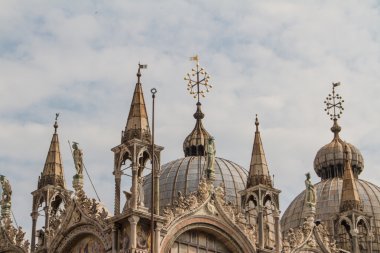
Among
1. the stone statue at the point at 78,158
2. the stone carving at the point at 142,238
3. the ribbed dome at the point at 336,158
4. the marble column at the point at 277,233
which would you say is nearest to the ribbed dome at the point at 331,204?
the ribbed dome at the point at 336,158

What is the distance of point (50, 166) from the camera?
189ft

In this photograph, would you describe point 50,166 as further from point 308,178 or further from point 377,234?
point 377,234

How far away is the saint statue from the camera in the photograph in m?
59.6

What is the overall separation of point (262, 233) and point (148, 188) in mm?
16037

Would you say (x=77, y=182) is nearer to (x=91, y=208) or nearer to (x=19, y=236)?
(x=91, y=208)

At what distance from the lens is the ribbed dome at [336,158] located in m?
85.8

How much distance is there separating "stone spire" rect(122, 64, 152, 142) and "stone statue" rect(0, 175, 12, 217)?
41.6 ft

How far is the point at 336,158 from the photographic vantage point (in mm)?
85938

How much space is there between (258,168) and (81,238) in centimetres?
1055

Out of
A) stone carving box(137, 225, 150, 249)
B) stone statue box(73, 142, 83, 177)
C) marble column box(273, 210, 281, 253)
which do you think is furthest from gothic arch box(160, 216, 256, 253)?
stone statue box(73, 142, 83, 177)

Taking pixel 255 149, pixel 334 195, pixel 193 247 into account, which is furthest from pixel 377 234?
pixel 193 247

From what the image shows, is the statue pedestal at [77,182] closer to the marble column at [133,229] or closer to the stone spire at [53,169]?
the stone spire at [53,169]

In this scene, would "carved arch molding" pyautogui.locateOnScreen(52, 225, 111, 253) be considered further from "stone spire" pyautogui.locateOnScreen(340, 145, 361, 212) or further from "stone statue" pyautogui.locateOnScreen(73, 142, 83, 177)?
"stone spire" pyautogui.locateOnScreen(340, 145, 361, 212)

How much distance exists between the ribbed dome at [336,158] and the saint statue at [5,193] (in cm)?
3497
